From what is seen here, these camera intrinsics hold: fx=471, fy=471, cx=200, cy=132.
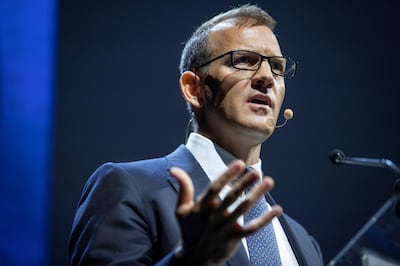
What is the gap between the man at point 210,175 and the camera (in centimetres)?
120

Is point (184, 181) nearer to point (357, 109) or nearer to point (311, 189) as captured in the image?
point (311, 189)

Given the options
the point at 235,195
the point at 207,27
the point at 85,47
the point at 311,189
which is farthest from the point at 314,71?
the point at 235,195

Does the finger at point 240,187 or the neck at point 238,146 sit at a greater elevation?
the finger at point 240,187

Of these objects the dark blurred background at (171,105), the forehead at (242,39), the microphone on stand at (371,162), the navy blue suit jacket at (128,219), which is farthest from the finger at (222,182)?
the dark blurred background at (171,105)

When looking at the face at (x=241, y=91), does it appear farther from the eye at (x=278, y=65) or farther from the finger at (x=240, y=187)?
the finger at (x=240, y=187)

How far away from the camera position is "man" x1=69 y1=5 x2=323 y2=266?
3.94ft

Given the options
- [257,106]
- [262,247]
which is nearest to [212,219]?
[262,247]

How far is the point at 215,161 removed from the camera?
5.08 ft

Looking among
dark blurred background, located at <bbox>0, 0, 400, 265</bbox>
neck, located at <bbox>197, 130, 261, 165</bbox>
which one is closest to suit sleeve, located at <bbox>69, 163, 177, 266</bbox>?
neck, located at <bbox>197, 130, 261, 165</bbox>

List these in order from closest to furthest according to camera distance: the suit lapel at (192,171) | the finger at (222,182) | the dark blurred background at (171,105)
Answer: the finger at (222,182)
the suit lapel at (192,171)
the dark blurred background at (171,105)

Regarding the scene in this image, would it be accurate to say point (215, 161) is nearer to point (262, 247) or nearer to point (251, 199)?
point (262, 247)

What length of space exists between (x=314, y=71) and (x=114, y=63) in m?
1.06

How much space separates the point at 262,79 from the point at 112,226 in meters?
0.69

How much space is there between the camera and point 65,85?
224 centimetres
